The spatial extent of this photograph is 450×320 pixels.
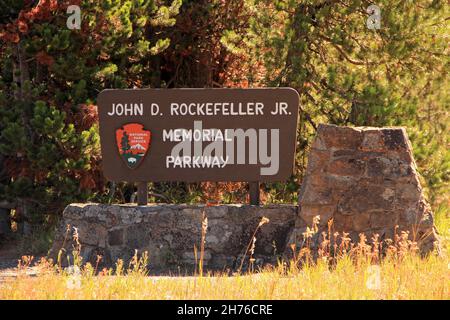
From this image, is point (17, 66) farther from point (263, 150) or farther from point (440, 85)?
point (440, 85)

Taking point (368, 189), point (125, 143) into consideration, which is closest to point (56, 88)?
point (125, 143)

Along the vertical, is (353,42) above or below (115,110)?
above

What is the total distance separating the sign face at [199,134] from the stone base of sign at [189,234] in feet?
1.29

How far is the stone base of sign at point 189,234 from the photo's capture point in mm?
9664

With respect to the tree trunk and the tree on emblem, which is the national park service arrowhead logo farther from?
the tree trunk

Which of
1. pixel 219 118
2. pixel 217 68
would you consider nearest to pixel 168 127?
pixel 219 118

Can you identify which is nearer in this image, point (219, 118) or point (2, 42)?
point (219, 118)

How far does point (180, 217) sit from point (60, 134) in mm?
2318

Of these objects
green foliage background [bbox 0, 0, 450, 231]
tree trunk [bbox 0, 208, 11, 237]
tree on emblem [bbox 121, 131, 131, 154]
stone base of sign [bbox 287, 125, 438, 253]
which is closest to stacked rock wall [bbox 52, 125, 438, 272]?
stone base of sign [bbox 287, 125, 438, 253]

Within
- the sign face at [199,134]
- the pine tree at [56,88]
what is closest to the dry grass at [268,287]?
the sign face at [199,134]

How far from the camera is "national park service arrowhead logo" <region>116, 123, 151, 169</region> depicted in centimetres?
995

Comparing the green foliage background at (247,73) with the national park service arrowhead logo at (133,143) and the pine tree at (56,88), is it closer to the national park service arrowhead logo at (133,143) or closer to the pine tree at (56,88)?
the pine tree at (56,88)

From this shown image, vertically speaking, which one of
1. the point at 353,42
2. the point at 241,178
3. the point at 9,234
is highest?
the point at 353,42

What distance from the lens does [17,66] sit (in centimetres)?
1227
